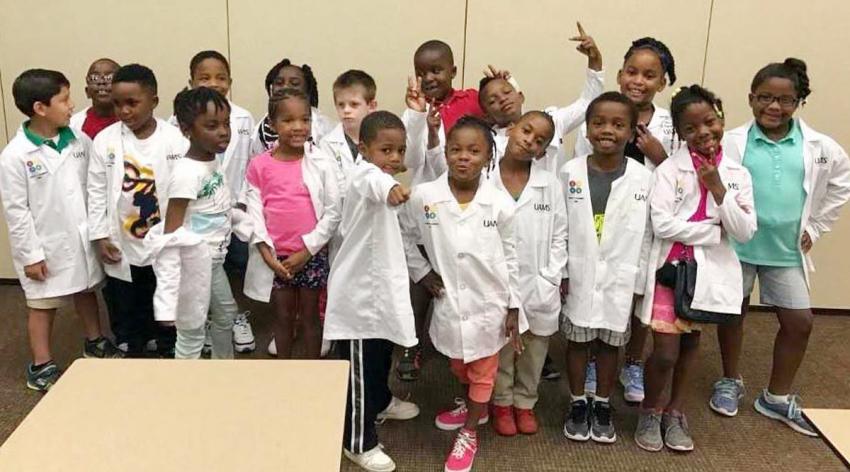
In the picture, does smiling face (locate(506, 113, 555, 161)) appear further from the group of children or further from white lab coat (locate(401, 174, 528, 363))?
white lab coat (locate(401, 174, 528, 363))

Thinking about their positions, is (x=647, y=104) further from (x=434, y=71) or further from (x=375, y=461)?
(x=375, y=461)

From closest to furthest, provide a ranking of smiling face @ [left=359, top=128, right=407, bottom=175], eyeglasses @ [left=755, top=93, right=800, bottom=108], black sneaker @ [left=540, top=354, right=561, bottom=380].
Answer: smiling face @ [left=359, top=128, right=407, bottom=175], eyeglasses @ [left=755, top=93, right=800, bottom=108], black sneaker @ [left=540, top=354, right=561, bottom=380]

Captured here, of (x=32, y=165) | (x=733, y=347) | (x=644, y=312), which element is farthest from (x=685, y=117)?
(x=32, y=165)

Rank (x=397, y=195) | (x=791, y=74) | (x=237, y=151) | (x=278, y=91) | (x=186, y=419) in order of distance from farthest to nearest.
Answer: (x=237, y=151)
(x=278, y=91)
(x=791, y=74)
(x=397, y=195)
(x=186, y=419)

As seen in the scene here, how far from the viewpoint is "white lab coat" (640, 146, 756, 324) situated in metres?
2.26

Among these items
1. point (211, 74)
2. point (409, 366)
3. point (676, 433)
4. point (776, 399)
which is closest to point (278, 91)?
point (211, 74)

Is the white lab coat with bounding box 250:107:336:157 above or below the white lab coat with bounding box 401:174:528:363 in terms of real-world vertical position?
above

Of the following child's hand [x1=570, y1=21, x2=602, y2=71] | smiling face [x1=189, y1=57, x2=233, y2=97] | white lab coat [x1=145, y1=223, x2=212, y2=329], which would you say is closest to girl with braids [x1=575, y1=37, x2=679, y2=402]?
child's hand [x1=570, y1=21, x2=602, y2=71]

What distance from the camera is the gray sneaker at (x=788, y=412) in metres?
2.63

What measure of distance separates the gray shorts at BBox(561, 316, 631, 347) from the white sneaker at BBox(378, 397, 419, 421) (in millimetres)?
694

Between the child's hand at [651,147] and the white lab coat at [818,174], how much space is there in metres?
0.25

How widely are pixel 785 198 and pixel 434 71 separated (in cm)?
140

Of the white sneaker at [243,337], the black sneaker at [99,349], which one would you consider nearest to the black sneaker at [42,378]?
the black sneaker at [99,349]

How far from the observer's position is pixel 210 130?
230 cm
